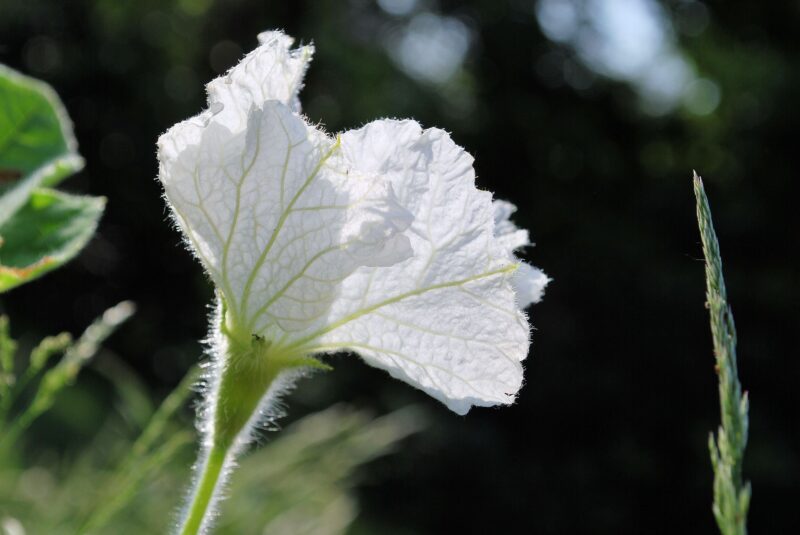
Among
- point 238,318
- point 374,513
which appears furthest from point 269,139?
point 374,513

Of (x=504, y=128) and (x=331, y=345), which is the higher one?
(x=504, y=128)

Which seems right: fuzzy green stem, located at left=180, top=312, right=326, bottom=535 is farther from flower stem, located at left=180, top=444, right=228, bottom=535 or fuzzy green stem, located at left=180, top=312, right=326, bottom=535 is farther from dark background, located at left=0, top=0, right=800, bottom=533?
dark background, located at left=0, top=0, right=800, bottom=533

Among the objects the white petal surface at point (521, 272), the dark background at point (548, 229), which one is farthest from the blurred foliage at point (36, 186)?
the dark background at point (548, 229)

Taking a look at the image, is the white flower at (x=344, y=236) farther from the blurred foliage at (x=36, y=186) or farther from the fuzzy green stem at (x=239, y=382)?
the blurred foliage at (x=36, y=186)

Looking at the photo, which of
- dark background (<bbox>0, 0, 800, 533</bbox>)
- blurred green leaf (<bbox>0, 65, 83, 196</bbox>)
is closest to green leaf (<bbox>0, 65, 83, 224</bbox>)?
blurred green leaf (<bbox>0, 65, 83, 196</bbox>)

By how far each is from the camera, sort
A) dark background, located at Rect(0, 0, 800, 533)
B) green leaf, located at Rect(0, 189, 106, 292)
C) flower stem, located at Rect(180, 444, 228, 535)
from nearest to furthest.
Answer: flower stem, located at Rect(180, 444, 228, 535), green leaf, located at Rect(0, 189, 106, 292), dark background, located at Rect(0, 0, 800, 533)

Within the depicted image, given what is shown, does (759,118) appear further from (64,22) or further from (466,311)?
(466,311)
